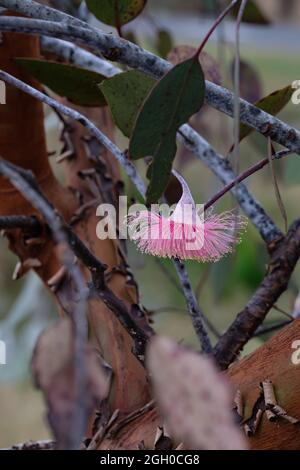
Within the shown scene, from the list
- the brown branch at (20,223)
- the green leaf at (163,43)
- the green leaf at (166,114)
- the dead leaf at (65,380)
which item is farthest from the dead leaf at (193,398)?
the green leaf at (163,43)

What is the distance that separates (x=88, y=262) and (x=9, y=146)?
0.14 metres

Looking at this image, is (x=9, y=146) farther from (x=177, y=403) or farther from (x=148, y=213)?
(x=177, y=403)

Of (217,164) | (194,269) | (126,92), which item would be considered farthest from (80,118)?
(194,269)

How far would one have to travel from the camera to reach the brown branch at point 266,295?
0.41 m

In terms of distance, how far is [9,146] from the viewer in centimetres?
46

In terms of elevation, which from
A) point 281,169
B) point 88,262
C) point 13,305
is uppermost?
point 88,262

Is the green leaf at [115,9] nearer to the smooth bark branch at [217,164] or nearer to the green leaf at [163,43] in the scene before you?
the smooth bark branch at [217,164]

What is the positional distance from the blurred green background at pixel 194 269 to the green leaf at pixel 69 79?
0.37 ft

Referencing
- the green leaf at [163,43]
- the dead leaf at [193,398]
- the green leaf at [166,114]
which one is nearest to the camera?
the dead leaf at [193,398]

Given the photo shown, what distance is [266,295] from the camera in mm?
410

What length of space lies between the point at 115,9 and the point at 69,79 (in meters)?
0.05

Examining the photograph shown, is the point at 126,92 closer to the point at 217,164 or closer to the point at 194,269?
the point at 217,164

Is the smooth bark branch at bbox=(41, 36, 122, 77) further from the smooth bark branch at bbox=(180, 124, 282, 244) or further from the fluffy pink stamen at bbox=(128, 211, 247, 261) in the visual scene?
the fluffy pink stamen at bbox=(128, 211, 247, 261)
